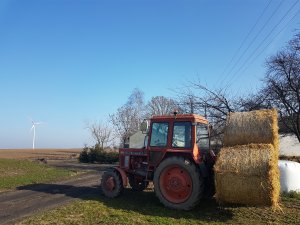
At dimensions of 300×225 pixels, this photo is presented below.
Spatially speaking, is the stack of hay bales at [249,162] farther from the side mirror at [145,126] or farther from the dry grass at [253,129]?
the side mirror at [145,126]

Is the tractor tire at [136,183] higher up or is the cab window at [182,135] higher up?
the cab window at [182,135]

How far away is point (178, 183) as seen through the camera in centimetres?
1056

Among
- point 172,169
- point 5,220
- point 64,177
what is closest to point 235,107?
point 64,177

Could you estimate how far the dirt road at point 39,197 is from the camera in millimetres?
10031

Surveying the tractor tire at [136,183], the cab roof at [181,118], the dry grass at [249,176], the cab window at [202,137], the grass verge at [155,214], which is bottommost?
the grass verge at [155,214]

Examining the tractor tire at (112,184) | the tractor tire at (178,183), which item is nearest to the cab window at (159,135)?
the tractor tire at (178,183)

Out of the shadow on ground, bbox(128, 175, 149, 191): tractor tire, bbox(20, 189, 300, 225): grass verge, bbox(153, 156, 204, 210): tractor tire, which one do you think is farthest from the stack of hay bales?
Result: bbox(128, 175, 149, 191): tractor tire

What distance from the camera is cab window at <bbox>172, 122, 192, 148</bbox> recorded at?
35.9 feet

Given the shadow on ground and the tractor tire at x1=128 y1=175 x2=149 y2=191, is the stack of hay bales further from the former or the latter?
the tractor tire at x1=128 y1=175 x2=149 y2=191

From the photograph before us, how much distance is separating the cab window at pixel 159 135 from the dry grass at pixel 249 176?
2213 millimetres

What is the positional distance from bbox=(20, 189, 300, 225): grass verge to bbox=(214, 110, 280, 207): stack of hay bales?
619mm

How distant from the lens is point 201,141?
450 inches

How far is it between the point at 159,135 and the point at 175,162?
1194 mm

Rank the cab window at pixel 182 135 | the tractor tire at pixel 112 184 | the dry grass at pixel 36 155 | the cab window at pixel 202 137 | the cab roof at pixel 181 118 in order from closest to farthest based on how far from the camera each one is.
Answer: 1. the cab window at pixel 182 135
2. the cab roof at pixel 181 118
3. the cab window at pixel 202 137
4. the tractor tire at pixel 112 184
5. the dry grass at pixel 36 155
